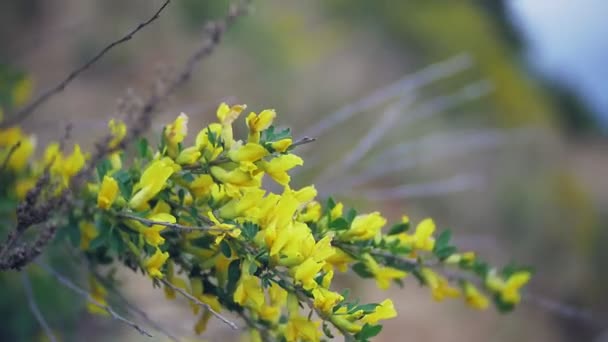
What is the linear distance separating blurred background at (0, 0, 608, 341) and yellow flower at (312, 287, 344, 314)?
6.92 feet

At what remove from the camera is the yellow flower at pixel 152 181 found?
84 cm

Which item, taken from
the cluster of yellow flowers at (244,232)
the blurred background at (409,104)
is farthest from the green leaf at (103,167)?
the blurred background at (409,104)

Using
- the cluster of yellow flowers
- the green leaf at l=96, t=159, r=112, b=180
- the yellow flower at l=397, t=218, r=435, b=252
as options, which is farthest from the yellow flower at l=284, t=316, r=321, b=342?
the green leaf at l=96, t=159, r=112, b=180

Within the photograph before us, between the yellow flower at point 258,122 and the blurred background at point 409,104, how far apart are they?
2.12 metres

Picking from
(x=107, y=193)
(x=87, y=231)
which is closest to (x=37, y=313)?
(x=87, y=231)

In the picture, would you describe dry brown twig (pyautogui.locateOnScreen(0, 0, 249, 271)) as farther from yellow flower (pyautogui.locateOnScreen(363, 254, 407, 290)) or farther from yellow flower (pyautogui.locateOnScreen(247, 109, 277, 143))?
yellow flower (pyautogui.locateOnScreen(363, 254, 407, 290))

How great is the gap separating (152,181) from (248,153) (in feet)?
0.37

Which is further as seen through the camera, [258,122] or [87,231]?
[87,231]

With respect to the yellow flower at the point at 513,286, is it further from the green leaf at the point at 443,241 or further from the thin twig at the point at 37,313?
the thin twig at the point at 37,313

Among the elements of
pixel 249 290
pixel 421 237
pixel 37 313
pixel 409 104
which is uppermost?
pixel 409 104

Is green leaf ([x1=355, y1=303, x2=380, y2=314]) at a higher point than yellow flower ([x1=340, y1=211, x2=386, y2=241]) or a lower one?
lower

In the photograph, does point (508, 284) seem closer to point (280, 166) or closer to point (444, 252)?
point (444, 252)

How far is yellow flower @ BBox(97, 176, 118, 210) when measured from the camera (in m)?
0.85

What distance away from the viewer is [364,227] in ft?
2.91
